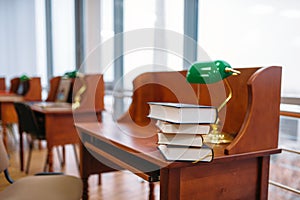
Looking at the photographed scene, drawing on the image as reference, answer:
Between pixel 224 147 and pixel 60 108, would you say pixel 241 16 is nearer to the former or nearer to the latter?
pixel 224 147

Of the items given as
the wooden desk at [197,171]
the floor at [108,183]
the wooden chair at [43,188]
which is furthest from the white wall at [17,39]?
the wooden desk at [197,171]

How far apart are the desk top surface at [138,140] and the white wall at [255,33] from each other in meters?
0.98

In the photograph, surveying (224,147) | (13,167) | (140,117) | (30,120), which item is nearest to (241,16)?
(140,117)

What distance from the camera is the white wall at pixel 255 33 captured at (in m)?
2.04

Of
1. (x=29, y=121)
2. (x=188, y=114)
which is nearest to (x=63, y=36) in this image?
(x=29, y=121)

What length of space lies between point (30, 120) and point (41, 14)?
435 cm

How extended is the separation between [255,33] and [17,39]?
5.79 metres

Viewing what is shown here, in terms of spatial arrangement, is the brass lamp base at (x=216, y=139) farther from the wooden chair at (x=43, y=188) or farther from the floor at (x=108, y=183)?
the floor at (x=108, y=183)

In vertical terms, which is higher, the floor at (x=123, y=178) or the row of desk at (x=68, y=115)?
the row of desk at (x=68, y=115)

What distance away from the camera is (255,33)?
2.32m

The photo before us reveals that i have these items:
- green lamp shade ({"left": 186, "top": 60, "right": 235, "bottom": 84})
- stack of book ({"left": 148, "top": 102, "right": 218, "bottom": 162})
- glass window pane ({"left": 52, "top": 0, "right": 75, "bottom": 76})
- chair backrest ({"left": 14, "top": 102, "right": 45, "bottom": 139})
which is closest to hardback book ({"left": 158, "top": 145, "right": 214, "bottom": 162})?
stack of book ({"left": 148, "top": 102, "right": 218, "bottom": 162})

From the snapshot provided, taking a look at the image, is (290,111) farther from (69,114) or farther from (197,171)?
(69,114)

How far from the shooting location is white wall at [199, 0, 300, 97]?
2.04 m

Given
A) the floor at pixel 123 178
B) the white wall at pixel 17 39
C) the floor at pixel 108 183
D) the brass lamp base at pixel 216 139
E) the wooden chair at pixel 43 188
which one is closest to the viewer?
the brass lamp base at pixel 216 139
